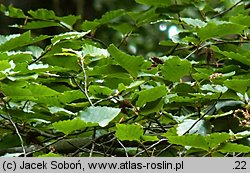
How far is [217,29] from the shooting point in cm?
101

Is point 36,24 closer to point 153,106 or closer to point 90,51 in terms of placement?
point 90,51

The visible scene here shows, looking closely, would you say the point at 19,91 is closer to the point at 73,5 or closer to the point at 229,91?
the point at 229,91

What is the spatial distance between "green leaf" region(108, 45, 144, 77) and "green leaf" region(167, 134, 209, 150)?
0.72ft

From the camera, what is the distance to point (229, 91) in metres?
0.89

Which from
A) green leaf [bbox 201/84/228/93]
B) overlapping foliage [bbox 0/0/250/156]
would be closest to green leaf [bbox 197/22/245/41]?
overlapping foliage [bbox 0/0/250/156]

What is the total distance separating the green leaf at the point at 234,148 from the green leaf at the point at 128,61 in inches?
9.3

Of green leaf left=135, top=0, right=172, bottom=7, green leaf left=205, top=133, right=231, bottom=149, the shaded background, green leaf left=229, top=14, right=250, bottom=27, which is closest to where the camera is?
green leaf left=205, top=133, right=231, bottom=149

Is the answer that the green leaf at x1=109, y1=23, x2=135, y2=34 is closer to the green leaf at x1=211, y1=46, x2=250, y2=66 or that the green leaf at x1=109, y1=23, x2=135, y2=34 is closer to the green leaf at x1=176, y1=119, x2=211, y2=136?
the green leaf at x1=211, y1=46, x2=250, y2=66

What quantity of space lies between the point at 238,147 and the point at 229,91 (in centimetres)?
16

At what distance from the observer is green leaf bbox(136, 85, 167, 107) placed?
0.84 m

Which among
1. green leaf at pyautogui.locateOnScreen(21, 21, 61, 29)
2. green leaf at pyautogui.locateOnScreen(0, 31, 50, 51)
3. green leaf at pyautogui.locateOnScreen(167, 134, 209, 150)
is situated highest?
green leaf at pyautogui.locateOnScreen(0, 31, 50, 51)

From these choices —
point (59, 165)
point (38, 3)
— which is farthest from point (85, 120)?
point (38, 3)

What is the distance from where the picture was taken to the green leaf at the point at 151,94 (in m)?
0.84

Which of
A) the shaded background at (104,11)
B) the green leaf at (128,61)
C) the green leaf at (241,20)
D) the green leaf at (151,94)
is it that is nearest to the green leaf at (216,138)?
the green leaf at (151,94)
